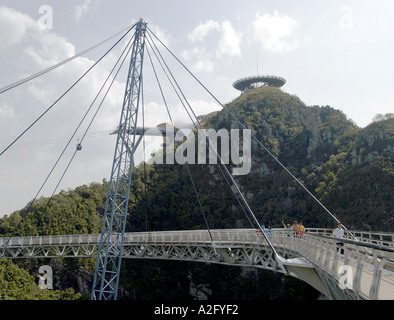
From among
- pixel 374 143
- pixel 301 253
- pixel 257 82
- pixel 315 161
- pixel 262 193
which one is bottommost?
pixel 301 253

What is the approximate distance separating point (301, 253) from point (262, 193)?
146 feet

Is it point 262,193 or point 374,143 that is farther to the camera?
point 262,193

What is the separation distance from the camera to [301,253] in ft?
52.3

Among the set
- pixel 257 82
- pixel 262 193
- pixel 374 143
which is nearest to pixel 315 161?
pixel 262 193

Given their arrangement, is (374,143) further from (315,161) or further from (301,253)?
(301,253)

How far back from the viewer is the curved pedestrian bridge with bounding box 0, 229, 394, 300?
7.74 m

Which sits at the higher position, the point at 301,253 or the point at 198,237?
the point at 301,253

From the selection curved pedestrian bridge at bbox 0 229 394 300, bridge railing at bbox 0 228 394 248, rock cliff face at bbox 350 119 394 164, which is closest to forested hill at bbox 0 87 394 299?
rock cliff face at bbox 350 119 394 164

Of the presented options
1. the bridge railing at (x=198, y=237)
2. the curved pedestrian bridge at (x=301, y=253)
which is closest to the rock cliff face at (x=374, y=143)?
the bridge railing at (x=198, y=237)

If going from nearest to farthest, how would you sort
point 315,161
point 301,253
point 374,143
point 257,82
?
point 301,253 → point 374,143 → point 315,161 → point 257,82

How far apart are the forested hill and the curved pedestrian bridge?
37.7 ft

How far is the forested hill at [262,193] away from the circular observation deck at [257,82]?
38.1 ft
